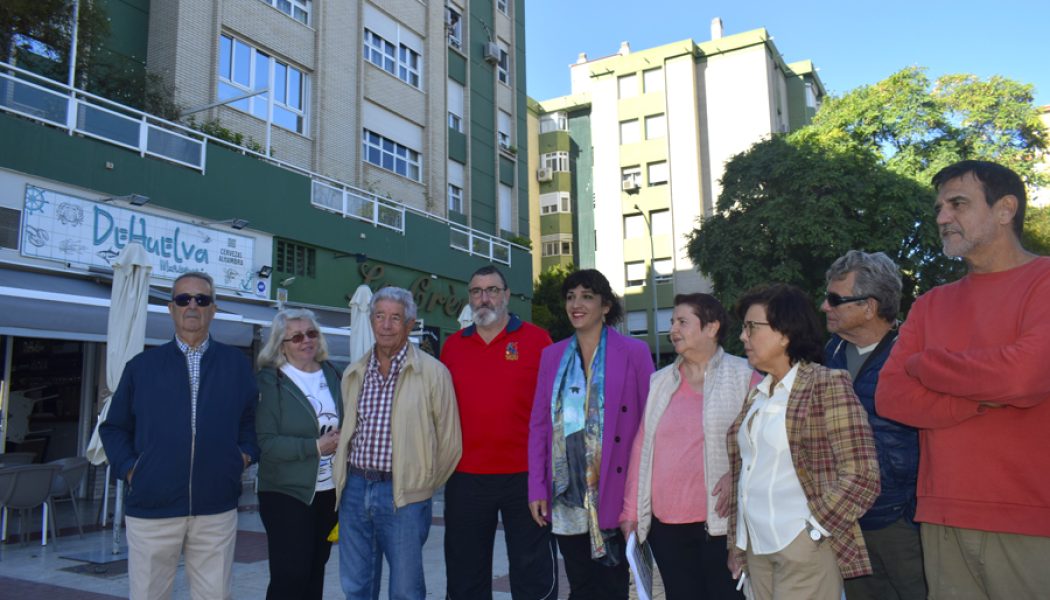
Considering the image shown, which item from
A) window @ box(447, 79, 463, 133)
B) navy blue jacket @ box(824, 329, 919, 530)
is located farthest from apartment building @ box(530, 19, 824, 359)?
navy blue jacket @ box(824, 329, 919, 530)

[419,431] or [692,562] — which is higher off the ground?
[419,431]

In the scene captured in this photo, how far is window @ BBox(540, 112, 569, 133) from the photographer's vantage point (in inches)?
1964

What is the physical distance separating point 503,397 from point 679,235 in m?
39.8

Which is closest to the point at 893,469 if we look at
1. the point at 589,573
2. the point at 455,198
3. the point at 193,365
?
the point at 589,573

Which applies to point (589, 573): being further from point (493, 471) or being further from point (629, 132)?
point (629, 132)

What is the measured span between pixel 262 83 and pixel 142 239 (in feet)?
22.4

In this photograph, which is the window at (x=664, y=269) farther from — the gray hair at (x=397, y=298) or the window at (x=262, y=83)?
the gray hair at (x=397, y=298)

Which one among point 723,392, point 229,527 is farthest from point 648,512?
point 229,527

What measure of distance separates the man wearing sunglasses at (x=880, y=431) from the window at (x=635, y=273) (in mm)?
40236

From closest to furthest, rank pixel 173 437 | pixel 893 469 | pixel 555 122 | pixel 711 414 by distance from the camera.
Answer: pixel 893 469
pixel 711 414
pixel 173 437
pixel 555 122

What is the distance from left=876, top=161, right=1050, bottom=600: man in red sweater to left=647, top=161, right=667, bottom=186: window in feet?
138

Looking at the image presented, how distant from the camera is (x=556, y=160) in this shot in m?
46.4

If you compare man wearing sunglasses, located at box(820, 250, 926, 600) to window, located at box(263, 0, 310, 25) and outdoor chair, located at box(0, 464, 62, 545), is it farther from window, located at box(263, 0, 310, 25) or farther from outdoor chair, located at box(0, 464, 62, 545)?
window, located at box(263, 0, 310, 25)

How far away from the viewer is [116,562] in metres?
7.07
